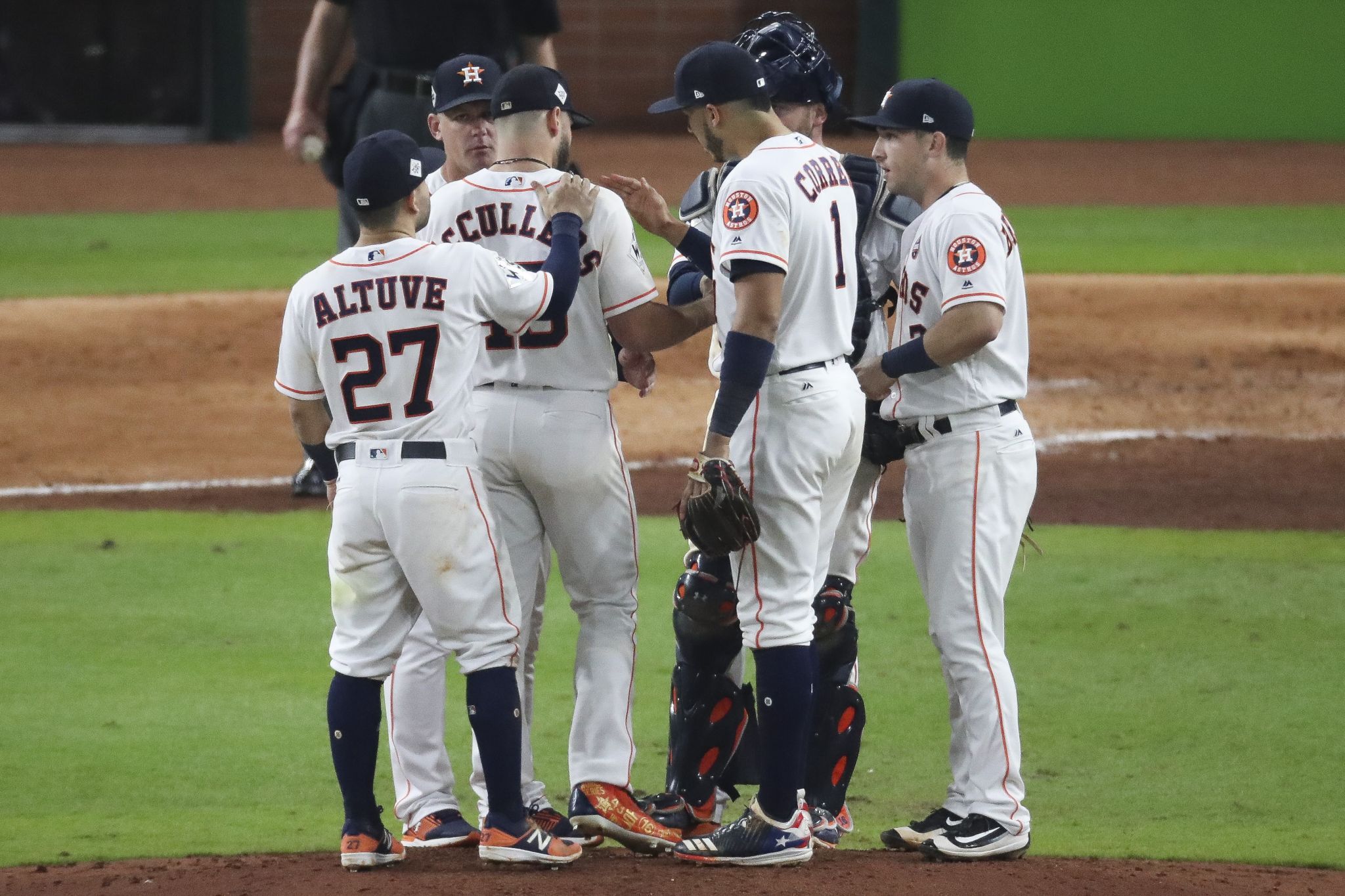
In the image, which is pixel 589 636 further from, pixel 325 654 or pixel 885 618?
pixel 885 618

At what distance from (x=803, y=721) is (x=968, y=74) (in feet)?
59.8

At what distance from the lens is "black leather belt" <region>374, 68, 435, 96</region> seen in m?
7.34

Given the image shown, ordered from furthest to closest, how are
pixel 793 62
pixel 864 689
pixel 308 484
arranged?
pixel 308 484 → pixel 864 689 → pixel 793 62

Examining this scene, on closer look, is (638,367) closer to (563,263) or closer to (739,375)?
(563,263)

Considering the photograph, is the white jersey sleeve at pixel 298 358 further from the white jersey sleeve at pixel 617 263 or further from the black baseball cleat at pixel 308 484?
the black baseball cleat at pixel 308 484

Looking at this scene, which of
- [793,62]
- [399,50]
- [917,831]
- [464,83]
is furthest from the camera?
[399,50]

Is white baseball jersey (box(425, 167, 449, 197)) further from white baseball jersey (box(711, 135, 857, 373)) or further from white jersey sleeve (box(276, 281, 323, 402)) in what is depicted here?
white baseball jersey (box(711, 135, 857, 373))

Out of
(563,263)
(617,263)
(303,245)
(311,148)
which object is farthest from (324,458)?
(303,245)

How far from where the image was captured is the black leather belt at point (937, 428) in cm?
402

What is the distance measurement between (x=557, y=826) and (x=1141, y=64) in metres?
18.8

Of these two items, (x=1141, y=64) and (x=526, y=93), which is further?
(x=1141, y=64)

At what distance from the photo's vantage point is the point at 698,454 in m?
3.97

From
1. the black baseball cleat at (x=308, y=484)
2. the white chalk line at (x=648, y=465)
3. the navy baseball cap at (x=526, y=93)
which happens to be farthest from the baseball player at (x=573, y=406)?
the white chalk line at (x=648, y=465)

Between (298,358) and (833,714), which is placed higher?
(298,358)
